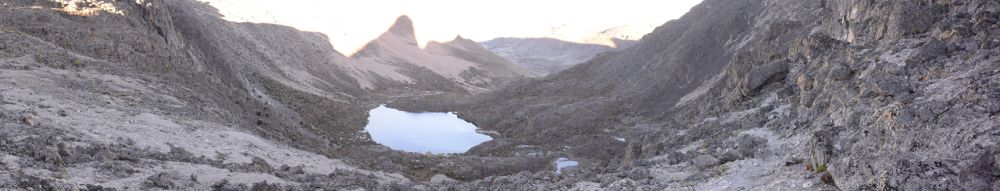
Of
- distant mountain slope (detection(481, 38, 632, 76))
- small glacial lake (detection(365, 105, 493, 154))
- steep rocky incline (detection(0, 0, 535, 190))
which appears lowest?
small glacial lake (detection(365, 105, 493, 154))

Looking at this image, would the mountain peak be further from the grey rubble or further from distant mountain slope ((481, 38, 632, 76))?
the grey rubble

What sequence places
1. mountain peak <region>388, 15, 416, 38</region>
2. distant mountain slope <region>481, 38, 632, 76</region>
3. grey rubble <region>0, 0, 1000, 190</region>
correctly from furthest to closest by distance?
distant mountain slope <region>481, 38, 632, 76</region> → mountain peak <region>388, 15, 416, 38</region> → grey rubble <region>0, 0, 1000, 190</region>

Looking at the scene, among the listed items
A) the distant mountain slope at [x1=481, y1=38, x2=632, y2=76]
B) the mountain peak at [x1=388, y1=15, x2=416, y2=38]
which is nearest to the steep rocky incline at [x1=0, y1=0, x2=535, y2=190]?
the mountain peak at [x1=388, y1=15, x2=416, y2=38]

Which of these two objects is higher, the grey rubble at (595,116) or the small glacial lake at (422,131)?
the grey rubble at (595,116)

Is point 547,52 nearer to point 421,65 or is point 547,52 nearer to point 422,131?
point 421,65

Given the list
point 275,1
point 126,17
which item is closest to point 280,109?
point 126,17

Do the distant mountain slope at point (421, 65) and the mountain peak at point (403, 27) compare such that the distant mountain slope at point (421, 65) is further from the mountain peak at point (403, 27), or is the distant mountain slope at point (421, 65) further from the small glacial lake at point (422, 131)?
the small glacial lake at point (422, 131)

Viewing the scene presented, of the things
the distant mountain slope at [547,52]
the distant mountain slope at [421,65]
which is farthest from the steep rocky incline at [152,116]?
the distant mountain slope at [547,52]
